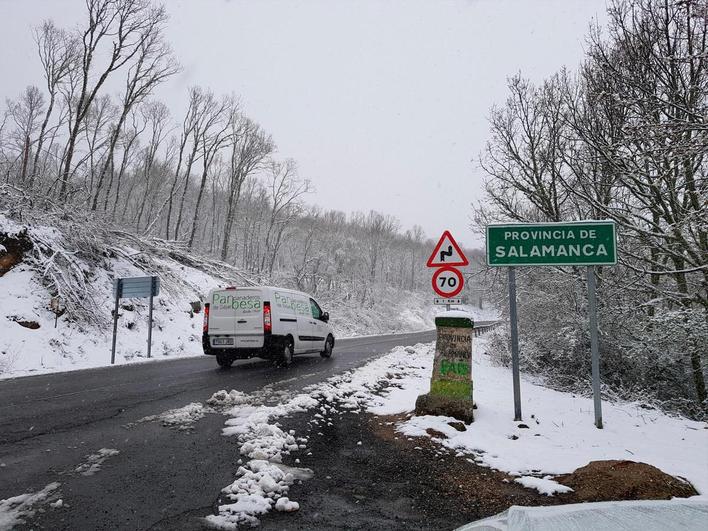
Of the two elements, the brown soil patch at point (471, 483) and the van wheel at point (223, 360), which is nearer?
the brown soil patch at point (471, 483)

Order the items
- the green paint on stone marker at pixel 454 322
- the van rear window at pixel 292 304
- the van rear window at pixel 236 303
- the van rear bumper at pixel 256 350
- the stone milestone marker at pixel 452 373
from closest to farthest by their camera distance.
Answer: the stone milestone marker at pixel 452 373
the green paint on stone marker at pixel 454 322
the van rear bumper at pixel 256 350
the van rear window at pixel 236 303
the van rear window at pixel 292 304

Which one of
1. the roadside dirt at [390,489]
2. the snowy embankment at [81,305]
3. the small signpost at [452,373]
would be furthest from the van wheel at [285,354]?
the roadside dirt at [390,489]

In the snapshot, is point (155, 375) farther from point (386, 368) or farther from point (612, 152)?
point (612, 152)

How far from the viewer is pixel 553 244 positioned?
6090mm

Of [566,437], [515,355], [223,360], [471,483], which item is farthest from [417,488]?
[223,360]

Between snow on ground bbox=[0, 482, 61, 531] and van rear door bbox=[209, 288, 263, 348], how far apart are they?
696 cm

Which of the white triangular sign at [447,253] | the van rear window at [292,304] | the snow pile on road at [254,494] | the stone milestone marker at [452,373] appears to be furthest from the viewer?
the van rear window at [292,304]

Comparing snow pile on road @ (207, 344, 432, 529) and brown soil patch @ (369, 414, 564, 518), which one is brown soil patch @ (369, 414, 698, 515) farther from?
snow pile on road @ (207, 344, 432, 529)

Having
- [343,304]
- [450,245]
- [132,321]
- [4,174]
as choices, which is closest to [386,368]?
[450,245]

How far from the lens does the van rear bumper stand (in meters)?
10.3

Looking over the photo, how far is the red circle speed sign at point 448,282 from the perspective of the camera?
7121mm

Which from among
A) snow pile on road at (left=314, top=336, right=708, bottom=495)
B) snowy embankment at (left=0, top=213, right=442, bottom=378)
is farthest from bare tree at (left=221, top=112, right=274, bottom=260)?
snow pile on road at (left=314, top=336, right=708, bottom=495)

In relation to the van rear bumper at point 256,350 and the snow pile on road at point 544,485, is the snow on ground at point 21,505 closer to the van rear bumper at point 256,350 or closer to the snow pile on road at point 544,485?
the snow pile on road at point 544,485

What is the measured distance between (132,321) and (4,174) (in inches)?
273
